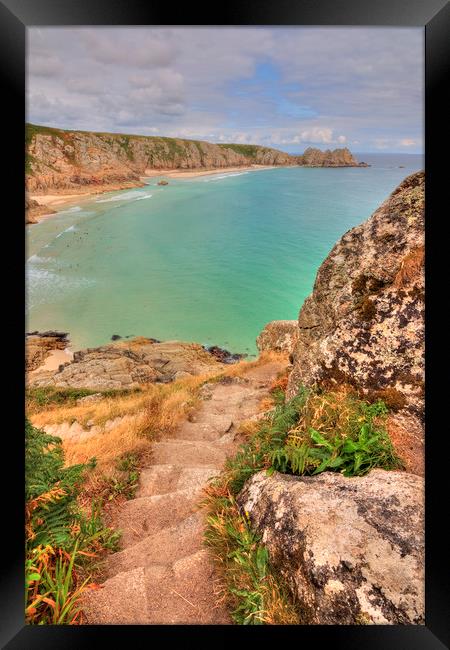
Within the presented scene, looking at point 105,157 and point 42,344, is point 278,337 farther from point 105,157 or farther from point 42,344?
point 105,157

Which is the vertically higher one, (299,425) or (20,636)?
(299,425)

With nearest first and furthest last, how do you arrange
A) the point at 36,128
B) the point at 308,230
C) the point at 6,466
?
the point at 6,466, the point at 308,230, the point at 36,128

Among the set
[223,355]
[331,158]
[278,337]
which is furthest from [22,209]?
[331,158]

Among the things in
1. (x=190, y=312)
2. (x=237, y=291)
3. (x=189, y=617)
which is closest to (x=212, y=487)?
(x=189, y=617)

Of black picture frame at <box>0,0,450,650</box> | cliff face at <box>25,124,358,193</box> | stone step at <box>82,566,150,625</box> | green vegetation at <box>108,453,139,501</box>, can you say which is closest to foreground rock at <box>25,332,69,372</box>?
green vegetation at <box>108,453,139,501</box>

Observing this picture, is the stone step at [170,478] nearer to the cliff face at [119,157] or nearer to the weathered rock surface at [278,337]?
A: the weathered rock surface at [278,337]

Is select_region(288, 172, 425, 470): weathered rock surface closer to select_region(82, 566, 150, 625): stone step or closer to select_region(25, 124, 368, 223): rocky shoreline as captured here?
select_region(82, 566, 150, 625): stone step

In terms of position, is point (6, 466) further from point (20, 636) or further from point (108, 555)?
point (108, 555)
